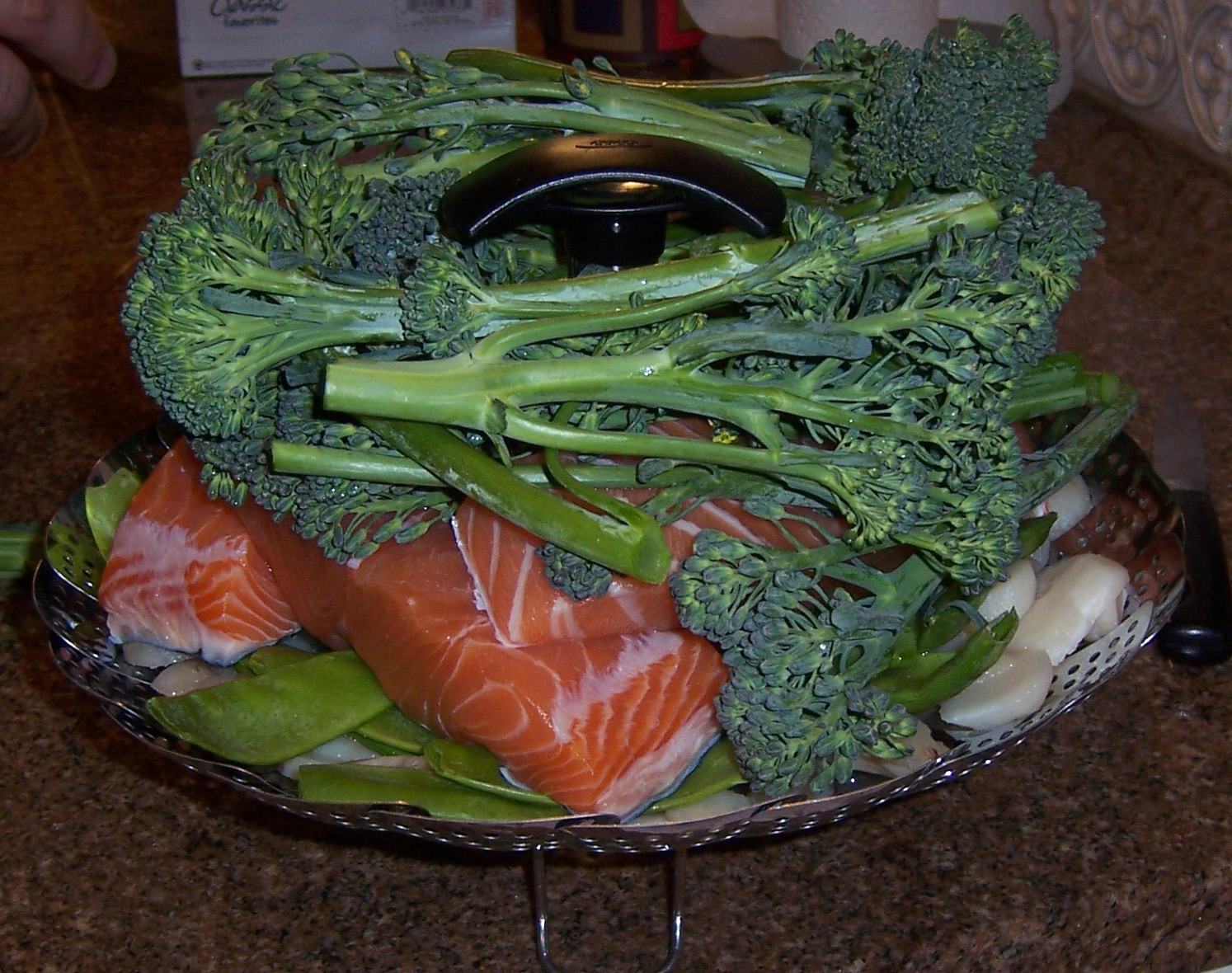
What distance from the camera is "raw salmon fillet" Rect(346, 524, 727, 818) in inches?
29.9

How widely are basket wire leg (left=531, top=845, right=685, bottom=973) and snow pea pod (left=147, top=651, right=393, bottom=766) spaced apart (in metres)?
0.17

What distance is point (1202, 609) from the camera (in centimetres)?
113

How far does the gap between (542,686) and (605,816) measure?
0.10 meters

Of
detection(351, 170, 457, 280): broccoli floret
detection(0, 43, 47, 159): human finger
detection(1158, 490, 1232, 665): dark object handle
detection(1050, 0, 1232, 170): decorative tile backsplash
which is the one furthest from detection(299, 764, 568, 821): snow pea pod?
detection(1050, 0, 1232, 170): decorative tile backsplash

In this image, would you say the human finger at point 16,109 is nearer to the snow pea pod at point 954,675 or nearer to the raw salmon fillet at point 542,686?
the raw salmon fillet at point 542,686

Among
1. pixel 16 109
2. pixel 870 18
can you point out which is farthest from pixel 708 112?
pixel 16 109

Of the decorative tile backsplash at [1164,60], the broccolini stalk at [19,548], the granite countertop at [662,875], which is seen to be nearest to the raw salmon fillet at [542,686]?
the granite countertop at [662,875]

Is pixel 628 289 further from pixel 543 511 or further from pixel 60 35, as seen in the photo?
pixel 60 35

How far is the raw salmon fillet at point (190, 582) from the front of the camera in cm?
89

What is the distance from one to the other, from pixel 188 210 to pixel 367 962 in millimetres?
571

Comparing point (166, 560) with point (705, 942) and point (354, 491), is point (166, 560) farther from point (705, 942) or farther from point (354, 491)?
point (705, 942)

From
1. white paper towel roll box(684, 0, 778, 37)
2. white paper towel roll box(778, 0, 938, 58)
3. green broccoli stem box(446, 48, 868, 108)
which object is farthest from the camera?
white paper towel roll box(684, 0, 778, 37)

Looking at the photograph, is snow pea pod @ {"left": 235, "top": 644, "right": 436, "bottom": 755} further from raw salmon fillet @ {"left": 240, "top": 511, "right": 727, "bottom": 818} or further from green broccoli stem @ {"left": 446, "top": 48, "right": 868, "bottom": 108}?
green broccoli stem @ {"left": 446, "top": 48, "right": 868, "bottom": 108}

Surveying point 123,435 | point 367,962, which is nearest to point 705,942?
point 367,962
